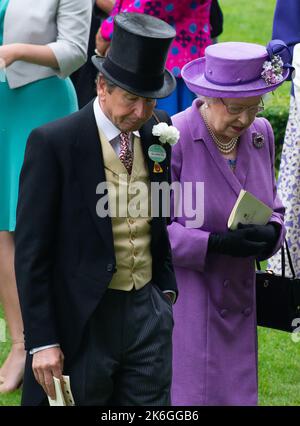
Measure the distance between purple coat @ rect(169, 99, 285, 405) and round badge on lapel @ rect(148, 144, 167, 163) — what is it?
594 millimetres

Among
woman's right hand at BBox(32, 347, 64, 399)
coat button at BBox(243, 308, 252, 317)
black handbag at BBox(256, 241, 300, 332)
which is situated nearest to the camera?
woman's right hand at BBox(32, 347, 64, 399)

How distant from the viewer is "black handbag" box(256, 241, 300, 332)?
5691 mm

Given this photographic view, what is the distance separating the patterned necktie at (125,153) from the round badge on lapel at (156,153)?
0.09 m

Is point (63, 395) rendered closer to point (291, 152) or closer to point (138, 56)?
point (138, 56)

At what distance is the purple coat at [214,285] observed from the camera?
211 inches

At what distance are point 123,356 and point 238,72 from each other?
1.35 m

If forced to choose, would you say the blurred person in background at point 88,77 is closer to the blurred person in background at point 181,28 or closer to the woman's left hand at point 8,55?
the blurred person in background at point 181,28

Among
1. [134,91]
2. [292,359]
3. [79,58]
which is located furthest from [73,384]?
[292,359]

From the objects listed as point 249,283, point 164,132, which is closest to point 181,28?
point 249,283

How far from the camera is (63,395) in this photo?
4.53 metres

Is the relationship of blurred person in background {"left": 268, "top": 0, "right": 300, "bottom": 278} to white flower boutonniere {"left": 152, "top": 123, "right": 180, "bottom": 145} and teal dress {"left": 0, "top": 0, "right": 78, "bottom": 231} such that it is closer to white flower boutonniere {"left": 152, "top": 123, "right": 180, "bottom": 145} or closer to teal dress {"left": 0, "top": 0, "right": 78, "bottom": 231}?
teal dress {"left": 0, "top": 0, "right": 78, "bottom": 231}

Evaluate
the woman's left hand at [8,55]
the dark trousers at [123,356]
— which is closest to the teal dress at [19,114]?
the woman's left hand at [8,55]

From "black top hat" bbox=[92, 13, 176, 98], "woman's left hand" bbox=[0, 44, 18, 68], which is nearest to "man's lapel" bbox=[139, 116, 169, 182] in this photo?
"black top hat" bbox=[92, 13, 176, 98]
